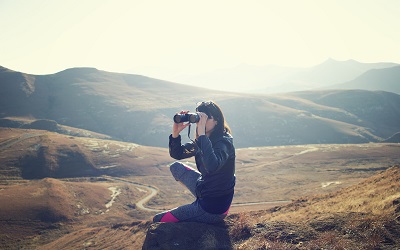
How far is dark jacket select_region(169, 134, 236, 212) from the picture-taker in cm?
651

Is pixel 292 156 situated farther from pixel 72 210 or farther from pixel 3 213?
pixel 3 213

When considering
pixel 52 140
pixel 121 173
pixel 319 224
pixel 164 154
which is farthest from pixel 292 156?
pixel 319 224

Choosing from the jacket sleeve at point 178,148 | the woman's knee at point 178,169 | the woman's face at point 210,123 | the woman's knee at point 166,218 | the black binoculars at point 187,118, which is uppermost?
the black binoculars at point 187,118

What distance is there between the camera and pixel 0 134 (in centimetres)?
11575

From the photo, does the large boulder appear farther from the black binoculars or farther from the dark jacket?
the black binoculars

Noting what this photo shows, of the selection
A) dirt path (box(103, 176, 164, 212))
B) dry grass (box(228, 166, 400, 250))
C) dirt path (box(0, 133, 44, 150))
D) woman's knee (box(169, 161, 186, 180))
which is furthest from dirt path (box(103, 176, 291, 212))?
woman's knee (box(169, 161, 186, 180))

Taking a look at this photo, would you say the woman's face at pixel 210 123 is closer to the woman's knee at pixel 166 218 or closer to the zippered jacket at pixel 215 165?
the zippered jacket at pixel 215 165

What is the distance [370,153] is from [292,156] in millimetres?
28950

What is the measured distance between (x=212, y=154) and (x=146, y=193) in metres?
75.4

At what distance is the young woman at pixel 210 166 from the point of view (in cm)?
664

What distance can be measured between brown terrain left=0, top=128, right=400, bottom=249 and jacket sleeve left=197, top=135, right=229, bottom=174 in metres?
2.42

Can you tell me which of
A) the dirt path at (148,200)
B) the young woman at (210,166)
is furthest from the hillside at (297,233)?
the dirt path at (148,200)

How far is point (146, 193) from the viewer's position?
7794 cm

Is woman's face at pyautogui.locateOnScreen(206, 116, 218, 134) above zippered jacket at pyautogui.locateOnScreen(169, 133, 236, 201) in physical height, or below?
above
